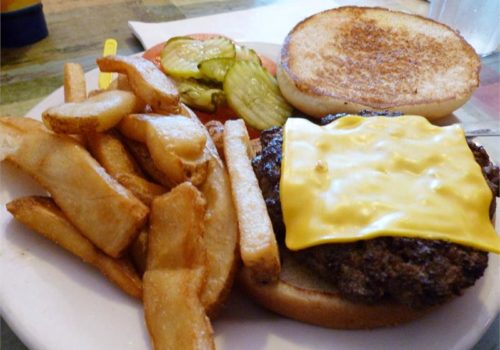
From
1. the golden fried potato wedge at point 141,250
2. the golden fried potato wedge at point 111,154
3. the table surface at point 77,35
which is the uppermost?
the golden fried potato wedge at point 111,154

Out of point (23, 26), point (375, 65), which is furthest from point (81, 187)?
point (23, 26)

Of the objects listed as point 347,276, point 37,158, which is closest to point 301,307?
point 347,276

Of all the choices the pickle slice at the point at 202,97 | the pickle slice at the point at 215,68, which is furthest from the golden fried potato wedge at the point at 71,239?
the pickle slice at the point at 215,68

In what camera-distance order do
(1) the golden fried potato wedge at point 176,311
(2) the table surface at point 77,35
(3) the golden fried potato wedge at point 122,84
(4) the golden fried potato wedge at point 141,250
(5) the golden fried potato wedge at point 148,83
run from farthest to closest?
(2) the table surface at point 77,35 < (3) the golden fried potato wedge at point 122,84 < (5) the golden fried potato wedge at point 148,83 < (4) the golden fried potato wedge at point 141,250 < (1) the golden fried potato wedge at point 176,311

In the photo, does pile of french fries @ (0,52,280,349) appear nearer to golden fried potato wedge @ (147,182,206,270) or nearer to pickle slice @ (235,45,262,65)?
golden fried potato wedge @ (147,182,206,270)

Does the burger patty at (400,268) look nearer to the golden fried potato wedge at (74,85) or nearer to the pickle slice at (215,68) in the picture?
the golden fried potato wedge at (74,85)

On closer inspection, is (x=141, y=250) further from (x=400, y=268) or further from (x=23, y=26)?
(x=23, y=26)
